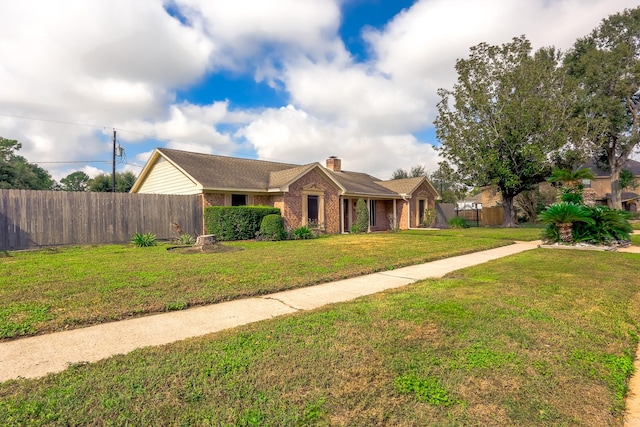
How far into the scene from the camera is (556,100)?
74.6ft

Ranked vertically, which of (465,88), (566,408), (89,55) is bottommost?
(566,408)

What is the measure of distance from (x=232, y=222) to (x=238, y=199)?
2703 mm

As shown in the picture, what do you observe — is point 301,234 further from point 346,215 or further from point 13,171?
point 13,171

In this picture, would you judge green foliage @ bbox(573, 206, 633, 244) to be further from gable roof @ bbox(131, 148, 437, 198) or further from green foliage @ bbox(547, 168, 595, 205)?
gable roof @ bbox(131, 148, 437, 198)

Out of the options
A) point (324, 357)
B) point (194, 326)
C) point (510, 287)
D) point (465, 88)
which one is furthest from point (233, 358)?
point (465, 88)

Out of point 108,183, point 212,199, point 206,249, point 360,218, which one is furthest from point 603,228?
point 108,183

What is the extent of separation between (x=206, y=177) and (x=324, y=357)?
14280 mm

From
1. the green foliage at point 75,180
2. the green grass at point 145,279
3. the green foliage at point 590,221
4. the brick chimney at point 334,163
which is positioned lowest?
the green grass at point 145,279

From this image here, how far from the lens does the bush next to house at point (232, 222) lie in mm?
14289

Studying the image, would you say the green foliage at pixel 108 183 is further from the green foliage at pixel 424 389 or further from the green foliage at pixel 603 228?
the green foliage at pixel 424 389

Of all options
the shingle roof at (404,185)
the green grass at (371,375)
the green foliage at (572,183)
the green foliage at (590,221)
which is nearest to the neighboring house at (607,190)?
the shingle roof at (404,185)

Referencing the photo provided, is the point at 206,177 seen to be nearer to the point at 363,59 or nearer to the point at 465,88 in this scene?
the point at 363,59

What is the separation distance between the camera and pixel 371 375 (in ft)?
8.84

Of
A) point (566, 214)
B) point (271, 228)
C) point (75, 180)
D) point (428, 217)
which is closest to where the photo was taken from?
point (566, 214)
